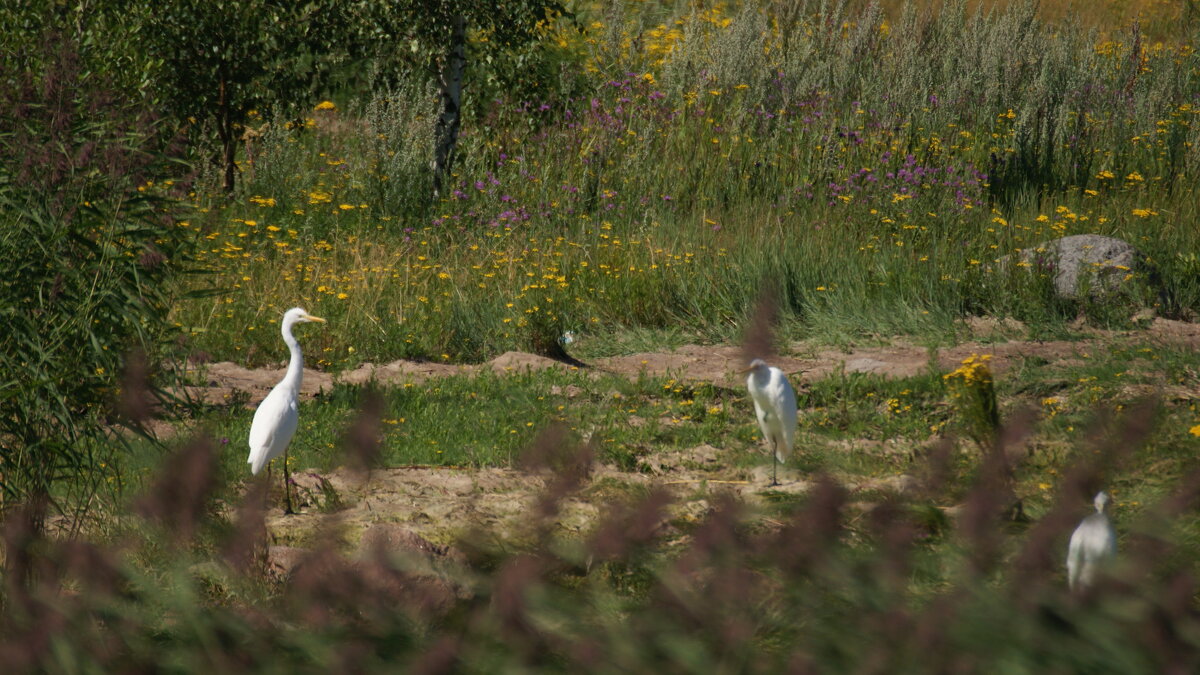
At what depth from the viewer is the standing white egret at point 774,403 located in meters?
4.97

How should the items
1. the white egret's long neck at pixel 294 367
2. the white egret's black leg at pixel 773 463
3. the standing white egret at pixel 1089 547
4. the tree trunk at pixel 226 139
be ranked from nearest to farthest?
the standing white egret at pixel 1089 547, the white egret's long neck at pixel 294 367, the white egret's black leg at pixel 773 463, the tree trunk at pixel 226 139

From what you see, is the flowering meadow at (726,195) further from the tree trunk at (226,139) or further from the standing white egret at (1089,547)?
the standing white egret at (1089,547)

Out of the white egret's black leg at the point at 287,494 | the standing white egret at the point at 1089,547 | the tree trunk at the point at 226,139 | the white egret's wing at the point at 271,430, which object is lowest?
the tree trunk at the point at 226,139

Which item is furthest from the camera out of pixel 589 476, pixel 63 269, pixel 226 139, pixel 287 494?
pixel 226 139

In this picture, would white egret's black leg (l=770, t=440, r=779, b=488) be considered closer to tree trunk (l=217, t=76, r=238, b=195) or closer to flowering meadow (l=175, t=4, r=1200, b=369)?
flowering meadow (l=175, t=4, r=1200, b=369)

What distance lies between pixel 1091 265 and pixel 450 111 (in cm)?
553

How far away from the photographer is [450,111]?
36.6ft

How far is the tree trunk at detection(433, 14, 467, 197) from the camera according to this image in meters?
11.1

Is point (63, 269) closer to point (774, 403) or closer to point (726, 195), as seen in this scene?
point (774, 403)

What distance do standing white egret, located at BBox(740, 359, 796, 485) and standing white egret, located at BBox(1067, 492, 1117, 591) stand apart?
166 cm

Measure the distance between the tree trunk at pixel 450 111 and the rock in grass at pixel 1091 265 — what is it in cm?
492

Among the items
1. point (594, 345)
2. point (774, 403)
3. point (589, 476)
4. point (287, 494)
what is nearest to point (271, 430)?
point (287, 494)

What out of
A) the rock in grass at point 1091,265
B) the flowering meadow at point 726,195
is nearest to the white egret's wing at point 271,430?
the flowering meadow at point 726,195

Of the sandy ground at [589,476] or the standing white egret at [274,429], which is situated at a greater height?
the standing white egret at [274,429]
